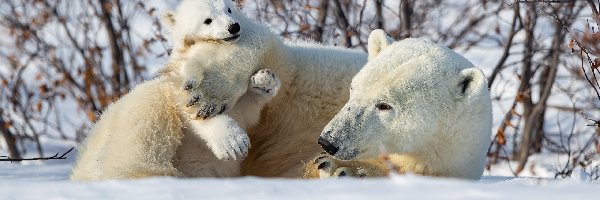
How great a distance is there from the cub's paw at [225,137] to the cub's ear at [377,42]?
→ 0.61 m

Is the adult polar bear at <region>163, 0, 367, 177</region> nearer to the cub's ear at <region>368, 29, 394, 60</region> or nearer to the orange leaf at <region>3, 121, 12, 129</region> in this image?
the cub's ear at <region>368, 29, 394, 60</region>

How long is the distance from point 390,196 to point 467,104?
4.47 ft

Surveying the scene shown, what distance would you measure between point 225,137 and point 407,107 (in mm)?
Result: 751

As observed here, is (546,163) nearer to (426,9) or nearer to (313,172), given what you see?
(426,9)

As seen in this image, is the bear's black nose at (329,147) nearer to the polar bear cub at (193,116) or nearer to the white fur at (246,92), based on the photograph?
the polar bear cub at (193,116)

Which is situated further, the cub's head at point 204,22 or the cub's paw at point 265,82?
the cub's head at point 204,22

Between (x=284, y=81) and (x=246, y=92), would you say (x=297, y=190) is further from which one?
(x=284, y=81)

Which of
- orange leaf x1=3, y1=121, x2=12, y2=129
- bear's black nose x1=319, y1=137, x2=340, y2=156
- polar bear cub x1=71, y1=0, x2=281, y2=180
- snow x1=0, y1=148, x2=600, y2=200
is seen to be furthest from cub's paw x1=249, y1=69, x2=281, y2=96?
orange leaf x1=3, y1=121, x2=12, y2=129

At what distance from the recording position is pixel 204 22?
411 cm

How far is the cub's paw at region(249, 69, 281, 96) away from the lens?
12.8ft

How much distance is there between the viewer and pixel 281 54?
13.6 feet

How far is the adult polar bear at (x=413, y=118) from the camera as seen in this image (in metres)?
3.40

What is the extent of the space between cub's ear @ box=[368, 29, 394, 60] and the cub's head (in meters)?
0.60

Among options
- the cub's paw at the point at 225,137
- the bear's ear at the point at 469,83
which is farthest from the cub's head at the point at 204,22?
the bear's ear at the point at 469,83
